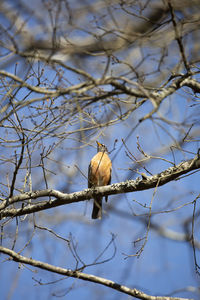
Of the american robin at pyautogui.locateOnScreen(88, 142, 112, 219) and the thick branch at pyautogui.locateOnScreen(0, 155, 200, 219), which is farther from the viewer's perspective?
the american robin at pyautogui.locateOnScreen(88, 142, 112, 219)

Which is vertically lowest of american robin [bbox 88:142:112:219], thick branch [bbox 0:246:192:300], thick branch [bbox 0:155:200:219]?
thick branch [bbox 0:246:192:300]

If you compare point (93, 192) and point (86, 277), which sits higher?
point (93, 192)

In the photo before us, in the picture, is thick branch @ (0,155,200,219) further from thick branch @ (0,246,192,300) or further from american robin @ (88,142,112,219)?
american robin @ (88,142,112,219)

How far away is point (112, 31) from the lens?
276 cm

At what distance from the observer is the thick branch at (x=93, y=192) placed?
3.69 m

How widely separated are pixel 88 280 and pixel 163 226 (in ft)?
8.53

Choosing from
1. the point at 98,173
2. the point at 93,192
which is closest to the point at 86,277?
the point at 93,192

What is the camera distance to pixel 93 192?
4.19m

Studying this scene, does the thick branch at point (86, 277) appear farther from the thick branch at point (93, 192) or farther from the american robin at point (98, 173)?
the american robin at point (98, 173)

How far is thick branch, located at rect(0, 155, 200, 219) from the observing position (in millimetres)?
3689

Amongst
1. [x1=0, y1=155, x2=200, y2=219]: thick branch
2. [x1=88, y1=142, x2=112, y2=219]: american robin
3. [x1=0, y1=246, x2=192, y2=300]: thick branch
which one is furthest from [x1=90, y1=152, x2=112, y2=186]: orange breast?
[x1=0, y1=246, x2=192, y2=300]: thick branch

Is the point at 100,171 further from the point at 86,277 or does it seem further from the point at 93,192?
the point at 86,277

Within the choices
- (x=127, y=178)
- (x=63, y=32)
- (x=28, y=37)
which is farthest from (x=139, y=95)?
(x=127, y=178)

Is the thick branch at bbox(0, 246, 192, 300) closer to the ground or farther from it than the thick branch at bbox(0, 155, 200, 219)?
closer to the ground
